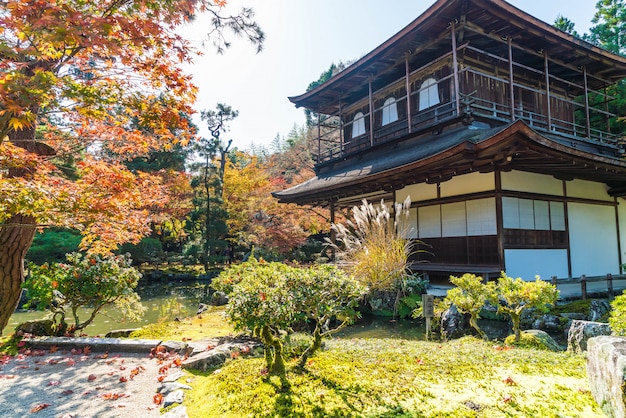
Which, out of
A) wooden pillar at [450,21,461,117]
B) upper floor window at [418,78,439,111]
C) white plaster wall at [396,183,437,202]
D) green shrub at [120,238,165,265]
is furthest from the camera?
green shrub at [120,238,165,265]

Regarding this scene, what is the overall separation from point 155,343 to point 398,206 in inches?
153

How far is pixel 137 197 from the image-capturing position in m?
3.63

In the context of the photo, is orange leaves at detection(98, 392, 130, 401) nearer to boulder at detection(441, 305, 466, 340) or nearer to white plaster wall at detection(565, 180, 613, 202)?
boulder at detection(441, 305, 466, 340)

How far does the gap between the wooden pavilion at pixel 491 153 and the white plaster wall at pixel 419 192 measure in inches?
1.1

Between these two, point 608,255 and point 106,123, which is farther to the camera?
point 608,255

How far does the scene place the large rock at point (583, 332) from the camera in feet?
10.5

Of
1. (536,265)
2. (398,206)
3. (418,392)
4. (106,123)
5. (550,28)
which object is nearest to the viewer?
(418,392)

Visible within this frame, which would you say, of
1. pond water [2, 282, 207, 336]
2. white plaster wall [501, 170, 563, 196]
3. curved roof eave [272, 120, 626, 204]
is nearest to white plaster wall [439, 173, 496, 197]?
white plaster wall [501, 170, 563, 196]

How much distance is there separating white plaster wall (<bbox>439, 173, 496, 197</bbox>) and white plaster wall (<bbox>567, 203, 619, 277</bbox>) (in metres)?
2.21

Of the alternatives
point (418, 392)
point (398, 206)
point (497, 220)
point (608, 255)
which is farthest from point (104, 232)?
point (608, 255)

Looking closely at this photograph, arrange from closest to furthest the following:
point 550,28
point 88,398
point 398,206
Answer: point 88,398, point 398,206, point 550,28

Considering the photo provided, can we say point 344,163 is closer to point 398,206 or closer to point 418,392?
point 398,206

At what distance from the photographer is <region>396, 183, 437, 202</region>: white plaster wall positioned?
7.52 metres

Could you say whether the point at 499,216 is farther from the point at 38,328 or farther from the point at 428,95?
the point at 38,328
